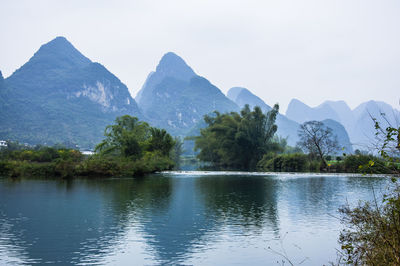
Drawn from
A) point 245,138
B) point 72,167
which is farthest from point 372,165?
point 245,138

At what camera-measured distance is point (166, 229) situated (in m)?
15.3

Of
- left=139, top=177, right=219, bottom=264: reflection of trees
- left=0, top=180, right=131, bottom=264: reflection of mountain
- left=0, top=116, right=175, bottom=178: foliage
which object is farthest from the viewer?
left=0, top=116, right=175, bottom=178: foliage

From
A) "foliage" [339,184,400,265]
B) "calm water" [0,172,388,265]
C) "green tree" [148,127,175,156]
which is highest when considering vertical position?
"green tree" [148,127,175,156]

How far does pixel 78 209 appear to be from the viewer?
19984mm

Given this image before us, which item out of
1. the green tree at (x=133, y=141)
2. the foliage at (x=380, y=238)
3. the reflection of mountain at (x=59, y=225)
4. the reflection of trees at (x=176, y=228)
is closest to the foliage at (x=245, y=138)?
the green tree at (x=133, y=141)

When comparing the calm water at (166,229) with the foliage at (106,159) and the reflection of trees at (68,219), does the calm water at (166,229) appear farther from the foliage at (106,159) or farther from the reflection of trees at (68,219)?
the foliage at (106,159)

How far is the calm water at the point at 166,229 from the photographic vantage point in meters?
11.6

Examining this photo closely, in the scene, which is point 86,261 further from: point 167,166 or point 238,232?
point 167,166

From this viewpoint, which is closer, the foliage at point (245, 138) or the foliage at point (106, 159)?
the foliage at point (106, 159)

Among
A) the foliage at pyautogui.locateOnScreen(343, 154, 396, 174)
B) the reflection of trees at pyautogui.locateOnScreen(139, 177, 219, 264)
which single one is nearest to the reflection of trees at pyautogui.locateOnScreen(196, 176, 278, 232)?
the reflection of trees at pyautogui.locateOnScreen(139, 177, 219, 264)

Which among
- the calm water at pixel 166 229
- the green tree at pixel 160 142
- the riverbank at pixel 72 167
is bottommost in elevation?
the calm water at pixel 166 229

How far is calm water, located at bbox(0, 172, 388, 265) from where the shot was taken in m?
11.6

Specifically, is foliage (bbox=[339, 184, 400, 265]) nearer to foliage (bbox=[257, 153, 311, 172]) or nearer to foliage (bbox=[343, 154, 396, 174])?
foliage (bbox=[343, 154, 396, 174])

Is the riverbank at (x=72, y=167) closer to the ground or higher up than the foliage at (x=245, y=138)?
closer to the ground
